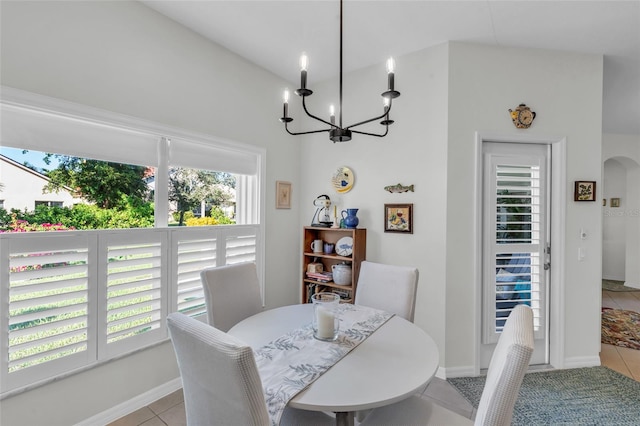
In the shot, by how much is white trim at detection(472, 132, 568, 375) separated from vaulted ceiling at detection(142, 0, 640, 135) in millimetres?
793

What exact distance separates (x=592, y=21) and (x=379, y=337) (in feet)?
8.95

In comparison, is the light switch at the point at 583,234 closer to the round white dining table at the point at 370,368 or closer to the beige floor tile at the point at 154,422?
the round white dining table at the point at 370,368

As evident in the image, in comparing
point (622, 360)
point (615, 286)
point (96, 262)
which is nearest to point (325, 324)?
point (96, 262)

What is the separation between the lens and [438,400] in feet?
7.18

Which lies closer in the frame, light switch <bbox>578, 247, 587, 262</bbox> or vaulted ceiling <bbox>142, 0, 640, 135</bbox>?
vaulted ceiling <bbox>142, 0, 640, 135</bbox>

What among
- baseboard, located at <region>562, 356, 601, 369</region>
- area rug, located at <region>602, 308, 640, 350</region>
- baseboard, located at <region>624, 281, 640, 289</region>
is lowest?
area rug, located at <region>602, 308, 640, 350</region>

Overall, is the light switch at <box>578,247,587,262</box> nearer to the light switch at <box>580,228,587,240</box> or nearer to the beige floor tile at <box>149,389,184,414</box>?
the light switch at <box>580,228,587,240</box>

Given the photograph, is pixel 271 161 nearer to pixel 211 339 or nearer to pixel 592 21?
pixel 211 339

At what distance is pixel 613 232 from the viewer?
5.82 metres

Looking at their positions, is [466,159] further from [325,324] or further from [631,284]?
[631,284]

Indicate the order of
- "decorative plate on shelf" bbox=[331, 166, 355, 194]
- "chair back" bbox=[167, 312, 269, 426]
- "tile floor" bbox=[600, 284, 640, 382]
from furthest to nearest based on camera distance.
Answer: "decorative plate on shelf" bbox=[331, 166, 355, 194], "tile floor" bbox=[600, 284, 640, 382], "chair back" bbox=[167, 312, 269, 426]

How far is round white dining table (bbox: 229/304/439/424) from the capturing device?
40.9 inches

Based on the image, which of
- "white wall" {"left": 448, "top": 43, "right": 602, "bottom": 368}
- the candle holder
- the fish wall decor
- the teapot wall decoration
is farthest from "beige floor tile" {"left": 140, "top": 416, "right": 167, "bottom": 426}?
the teapot wall decoration

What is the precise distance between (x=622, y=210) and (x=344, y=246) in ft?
20.1
